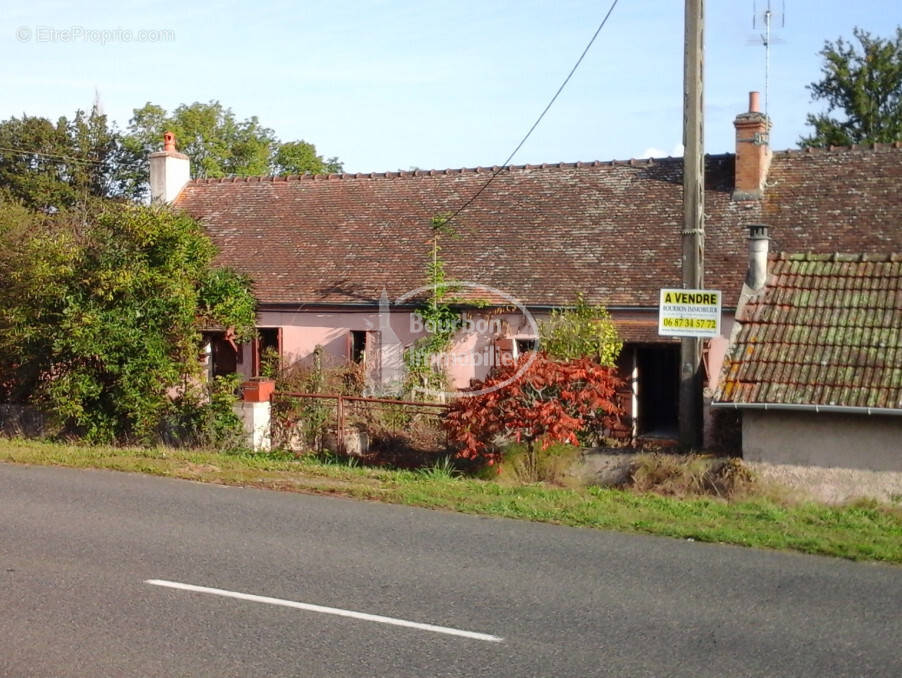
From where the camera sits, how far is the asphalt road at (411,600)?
6207 mm

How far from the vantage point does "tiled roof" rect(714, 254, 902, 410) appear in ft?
40.6

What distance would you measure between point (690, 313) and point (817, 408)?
186cm

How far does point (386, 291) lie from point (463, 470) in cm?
830

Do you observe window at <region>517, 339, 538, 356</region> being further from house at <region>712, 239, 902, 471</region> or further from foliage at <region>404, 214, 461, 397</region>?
house at <region>712, 239, 902, 471</region>

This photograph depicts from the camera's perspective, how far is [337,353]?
2230 cm

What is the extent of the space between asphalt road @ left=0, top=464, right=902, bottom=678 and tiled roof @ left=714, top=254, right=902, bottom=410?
367 cm

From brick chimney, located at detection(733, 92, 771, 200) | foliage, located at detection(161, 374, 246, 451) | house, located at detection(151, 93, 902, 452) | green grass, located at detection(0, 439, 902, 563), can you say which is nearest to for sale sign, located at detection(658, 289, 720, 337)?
green grass, located at detection(0, 439, 902, 563)

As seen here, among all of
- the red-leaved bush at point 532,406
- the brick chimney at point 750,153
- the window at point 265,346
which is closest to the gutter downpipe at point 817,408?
the red-leaved bush at point 532,406

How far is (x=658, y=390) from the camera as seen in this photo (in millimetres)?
21562

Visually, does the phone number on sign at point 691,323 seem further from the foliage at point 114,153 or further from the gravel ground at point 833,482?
the foliage at point 114,153

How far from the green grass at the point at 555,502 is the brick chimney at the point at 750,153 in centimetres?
1083

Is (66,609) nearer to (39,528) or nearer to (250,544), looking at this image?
(250,544)

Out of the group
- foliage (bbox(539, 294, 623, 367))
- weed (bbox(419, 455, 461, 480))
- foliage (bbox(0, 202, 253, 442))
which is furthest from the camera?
foliage (bbox(0, 202, 253, 442))

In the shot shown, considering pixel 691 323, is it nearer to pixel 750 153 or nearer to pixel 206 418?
pixel 206 418
